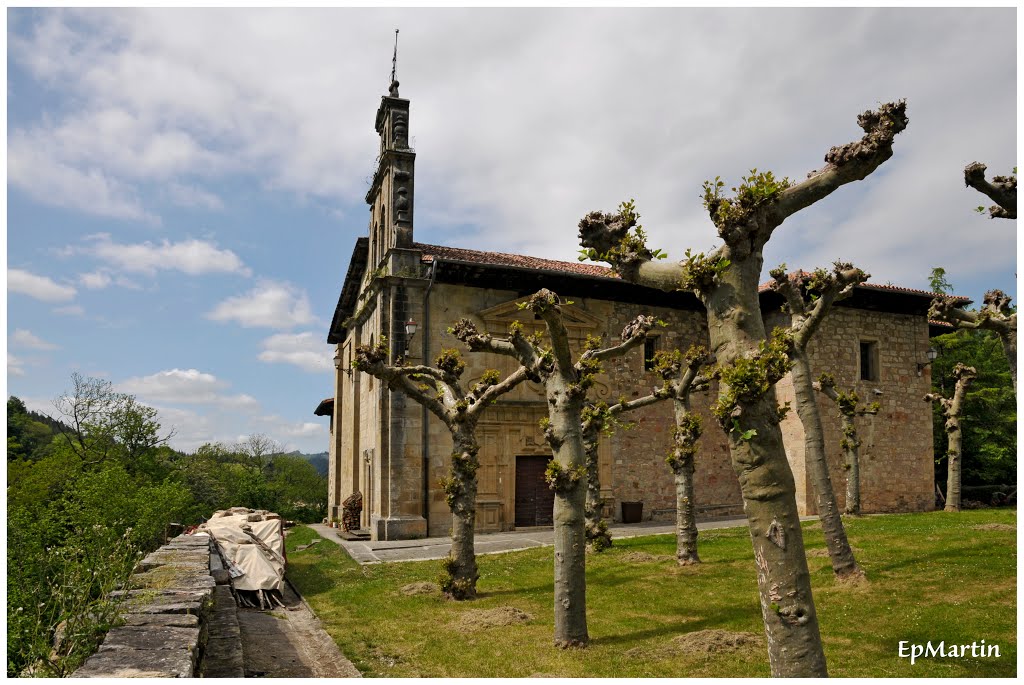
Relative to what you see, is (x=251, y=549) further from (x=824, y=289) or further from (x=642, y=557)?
(x=824, y=289)

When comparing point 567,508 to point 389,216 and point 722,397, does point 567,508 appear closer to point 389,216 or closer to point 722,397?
point 722,397

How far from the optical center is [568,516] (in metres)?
8.21

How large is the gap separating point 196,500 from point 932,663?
2832 cm

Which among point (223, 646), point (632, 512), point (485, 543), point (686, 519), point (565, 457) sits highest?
point (565, 457)

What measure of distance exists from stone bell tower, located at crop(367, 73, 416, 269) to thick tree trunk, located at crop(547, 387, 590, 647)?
11.8 m

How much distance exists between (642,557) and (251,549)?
286 inches

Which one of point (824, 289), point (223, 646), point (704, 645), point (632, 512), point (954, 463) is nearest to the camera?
point (223, 646)

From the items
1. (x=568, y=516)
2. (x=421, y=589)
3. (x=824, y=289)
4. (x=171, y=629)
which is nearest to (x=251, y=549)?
(x=421, y=589)

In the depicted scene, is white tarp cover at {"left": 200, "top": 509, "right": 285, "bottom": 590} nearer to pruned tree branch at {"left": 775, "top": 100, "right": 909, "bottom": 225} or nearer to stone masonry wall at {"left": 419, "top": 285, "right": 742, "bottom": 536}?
stone masonry wall at {"left": 419, "top": 285, "right": 742, "bottom": 536}

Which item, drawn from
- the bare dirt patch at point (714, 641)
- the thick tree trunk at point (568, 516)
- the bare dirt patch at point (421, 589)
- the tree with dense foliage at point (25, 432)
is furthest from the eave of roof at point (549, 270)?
the tree with dense foliage at point (25, 432)

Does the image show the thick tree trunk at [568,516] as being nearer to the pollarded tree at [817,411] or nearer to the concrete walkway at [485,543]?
the pollarded tree at [817,411]

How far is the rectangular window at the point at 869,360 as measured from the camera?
22.9 m

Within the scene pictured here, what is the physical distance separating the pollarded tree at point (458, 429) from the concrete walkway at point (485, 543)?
9.58 feet

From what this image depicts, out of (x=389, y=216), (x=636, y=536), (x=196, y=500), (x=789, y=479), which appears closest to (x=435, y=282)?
(x=389, y=216)
